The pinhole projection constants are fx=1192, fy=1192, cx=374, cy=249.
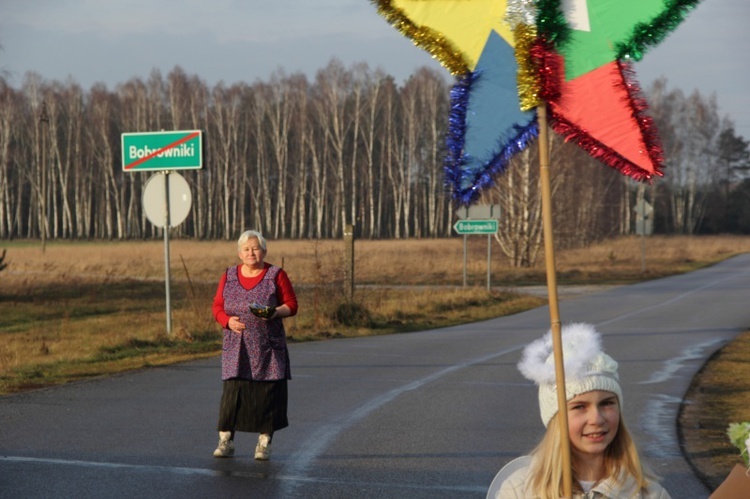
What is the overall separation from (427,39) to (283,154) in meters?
88.5

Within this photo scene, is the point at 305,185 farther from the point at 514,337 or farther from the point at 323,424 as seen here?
the point at 323,424

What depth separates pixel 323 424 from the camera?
10.5 metres

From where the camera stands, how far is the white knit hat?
10.7 ft

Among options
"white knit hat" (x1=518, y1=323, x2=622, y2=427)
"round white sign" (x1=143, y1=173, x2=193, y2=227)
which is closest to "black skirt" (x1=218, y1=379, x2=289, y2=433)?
"white knit hat" (x1=518, y1=323, x2=622, y2=427)

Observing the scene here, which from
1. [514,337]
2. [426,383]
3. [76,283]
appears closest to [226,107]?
[76,283]

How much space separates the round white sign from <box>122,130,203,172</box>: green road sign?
0.71 feet

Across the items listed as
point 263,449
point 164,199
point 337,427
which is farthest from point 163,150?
point 263,449

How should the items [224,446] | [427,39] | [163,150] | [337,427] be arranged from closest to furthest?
[427,39] < [224,446] < [337,427] < [163,150]

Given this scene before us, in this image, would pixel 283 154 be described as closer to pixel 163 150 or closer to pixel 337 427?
pixel 163 150

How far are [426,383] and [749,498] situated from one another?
10740mm

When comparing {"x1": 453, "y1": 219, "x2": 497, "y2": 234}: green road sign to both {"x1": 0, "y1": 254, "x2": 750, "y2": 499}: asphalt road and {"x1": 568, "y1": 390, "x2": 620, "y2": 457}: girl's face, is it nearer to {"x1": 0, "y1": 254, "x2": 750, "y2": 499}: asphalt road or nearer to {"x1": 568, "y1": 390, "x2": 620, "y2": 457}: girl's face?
{"x1": 0, "y1": 254, "x2": 750, "y2": 499}: asphalt road

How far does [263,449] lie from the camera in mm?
8820

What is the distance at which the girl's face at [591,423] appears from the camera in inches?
127

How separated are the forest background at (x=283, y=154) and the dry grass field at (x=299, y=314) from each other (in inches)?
1162
